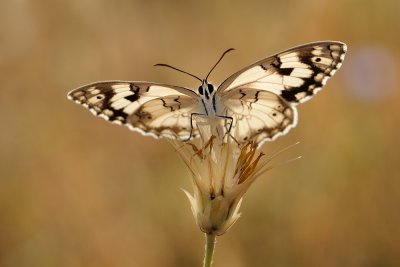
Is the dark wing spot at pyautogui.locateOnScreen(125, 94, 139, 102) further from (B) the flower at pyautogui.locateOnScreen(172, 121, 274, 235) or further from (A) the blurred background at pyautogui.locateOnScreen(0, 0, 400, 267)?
(A) the blurred background at pyautogui.locateOnScreen(0, 0, 400, 267)

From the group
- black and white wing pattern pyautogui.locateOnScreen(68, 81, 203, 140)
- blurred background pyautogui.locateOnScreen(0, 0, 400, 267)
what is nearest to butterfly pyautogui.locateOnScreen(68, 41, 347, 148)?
black and white wing pattern pyautogui.locateOnScreen(68, 81, 203, 140)

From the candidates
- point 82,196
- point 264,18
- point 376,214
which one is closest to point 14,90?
point 82,196

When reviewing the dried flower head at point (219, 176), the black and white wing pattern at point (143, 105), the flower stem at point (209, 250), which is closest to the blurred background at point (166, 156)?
the black and white wing pattern at point (143, 105)

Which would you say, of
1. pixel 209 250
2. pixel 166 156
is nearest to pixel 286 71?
pixel 209 250

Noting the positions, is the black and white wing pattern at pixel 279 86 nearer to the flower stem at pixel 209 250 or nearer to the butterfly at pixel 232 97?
the butterfly at pixel 232 97

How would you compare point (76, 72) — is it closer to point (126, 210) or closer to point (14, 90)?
point (14, 90)

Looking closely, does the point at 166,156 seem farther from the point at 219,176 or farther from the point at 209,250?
the point at 209,250
